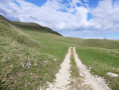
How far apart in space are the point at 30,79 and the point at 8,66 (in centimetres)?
324

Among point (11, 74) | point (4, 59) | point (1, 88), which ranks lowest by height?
point (1, 88)

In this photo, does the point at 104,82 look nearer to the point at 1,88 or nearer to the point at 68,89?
the point at 68,89

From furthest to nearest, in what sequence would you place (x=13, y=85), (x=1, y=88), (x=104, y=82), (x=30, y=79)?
(x=104, y=82) → (x=30, y=79) → (x=13, y=85) → (x=1, y=88)

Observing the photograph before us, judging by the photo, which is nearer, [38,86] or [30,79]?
[38,86]

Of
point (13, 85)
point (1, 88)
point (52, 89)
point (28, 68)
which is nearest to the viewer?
point (1, 88)

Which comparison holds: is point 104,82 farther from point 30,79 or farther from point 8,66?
point 8,66

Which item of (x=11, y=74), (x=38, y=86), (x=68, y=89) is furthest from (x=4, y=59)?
(x=68, y=89)

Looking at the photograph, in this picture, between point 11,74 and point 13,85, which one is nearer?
point 13,85

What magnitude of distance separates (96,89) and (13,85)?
870 cm

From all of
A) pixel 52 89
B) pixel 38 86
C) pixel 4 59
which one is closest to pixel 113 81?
pixel 52 89

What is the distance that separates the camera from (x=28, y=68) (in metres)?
10.4

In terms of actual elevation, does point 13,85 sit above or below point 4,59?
below

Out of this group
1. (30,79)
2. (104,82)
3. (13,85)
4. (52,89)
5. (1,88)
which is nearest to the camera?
(1,88)

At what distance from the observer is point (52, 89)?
7.88m
